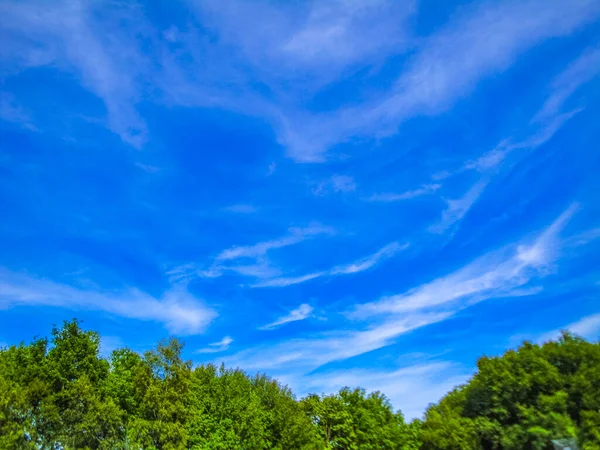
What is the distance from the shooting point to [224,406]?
51531mm

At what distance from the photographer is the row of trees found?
138ft

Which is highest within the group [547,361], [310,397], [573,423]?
[310,397]

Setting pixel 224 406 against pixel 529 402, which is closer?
pixel 529 402

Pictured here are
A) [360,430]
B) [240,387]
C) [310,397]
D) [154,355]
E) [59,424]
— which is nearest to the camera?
[59,424]

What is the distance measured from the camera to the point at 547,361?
4534 centimetres

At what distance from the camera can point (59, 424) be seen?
42.6 meters

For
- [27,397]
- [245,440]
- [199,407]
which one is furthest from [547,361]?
[27,397]

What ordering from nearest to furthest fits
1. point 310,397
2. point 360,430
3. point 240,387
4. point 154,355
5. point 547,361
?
point 547,361
point 154,355
point 240,387
point 360,430
point 310,397

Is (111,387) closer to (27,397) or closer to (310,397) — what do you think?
(27,397)

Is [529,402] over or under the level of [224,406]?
under

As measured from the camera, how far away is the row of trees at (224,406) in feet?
138

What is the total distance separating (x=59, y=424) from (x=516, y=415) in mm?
40939

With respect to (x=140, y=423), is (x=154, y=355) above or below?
above

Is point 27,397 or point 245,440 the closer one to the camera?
point 27,397
